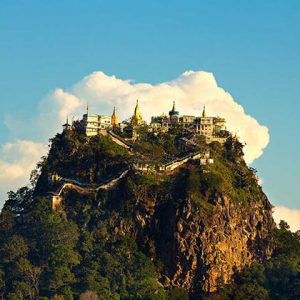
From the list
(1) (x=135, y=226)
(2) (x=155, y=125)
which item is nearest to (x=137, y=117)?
(2) (x=155, y=125)

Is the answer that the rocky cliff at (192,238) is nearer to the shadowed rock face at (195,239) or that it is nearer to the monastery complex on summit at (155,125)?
the shadowed rock face at (195,239)

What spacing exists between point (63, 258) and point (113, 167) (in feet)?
48.4

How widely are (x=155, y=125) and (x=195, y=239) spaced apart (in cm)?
2388

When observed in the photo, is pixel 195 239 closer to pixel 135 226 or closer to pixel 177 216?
pixel 177 216

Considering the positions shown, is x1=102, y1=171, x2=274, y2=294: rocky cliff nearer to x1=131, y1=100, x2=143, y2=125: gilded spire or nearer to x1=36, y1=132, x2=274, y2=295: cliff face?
x1=36, y1=132, x2=274, y2=295: cliff face

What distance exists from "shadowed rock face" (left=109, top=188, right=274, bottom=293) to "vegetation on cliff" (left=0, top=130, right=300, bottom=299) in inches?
4.2

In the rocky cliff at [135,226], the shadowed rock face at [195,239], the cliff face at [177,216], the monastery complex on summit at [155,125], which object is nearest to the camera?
the rocky cliff at [135,226]

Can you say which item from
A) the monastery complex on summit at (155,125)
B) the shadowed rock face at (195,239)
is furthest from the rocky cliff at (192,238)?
the monastery complex on summit at (155,125)

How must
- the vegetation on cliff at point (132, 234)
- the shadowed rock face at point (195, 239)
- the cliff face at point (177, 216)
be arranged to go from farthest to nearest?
1. the cliff face at point (177, 216)
2. the shadowed rock face at point (195, 239)
3. the vegetation on cliff at point (132, 234)

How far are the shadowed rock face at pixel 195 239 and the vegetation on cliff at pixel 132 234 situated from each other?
11 centimetres

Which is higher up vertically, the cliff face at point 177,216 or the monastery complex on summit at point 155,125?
the monastery complex on summit at point 155,125

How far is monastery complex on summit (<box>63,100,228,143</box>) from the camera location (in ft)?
399

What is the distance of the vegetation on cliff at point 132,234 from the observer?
103625 mm

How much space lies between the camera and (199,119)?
426 ft
